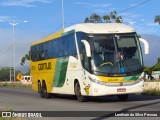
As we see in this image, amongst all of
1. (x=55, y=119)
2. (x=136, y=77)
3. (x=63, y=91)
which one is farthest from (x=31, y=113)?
(x=63, y=91)

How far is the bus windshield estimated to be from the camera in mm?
19500

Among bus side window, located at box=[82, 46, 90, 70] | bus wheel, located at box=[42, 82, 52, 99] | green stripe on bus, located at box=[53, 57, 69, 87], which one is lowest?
bus wheel, located at box=[42, 82, 52, 99]

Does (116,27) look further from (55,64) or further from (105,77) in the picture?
(55,64)

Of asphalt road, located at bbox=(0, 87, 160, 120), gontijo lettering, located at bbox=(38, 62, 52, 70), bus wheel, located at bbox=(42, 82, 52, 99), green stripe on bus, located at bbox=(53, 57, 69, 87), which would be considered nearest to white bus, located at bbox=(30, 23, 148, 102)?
asphalt road, located at bbox=(0, 87, 160, 120)

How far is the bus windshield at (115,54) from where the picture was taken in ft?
64.0

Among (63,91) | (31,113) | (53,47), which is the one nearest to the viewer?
(31,113)

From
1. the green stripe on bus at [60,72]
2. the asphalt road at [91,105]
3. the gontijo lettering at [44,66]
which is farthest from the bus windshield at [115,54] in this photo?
the gontijo lettering at [44,66]

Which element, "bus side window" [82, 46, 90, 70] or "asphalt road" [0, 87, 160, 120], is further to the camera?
"bus side window" [82, 46, 90, 70]

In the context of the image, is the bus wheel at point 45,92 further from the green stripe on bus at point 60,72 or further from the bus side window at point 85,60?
the bus side window at point 85,60

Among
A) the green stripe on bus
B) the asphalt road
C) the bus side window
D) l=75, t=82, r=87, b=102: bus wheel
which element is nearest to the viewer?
the asphalt road

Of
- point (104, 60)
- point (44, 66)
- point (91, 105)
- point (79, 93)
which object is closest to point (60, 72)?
point (79, 93)

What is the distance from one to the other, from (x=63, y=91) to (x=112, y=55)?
193 inches

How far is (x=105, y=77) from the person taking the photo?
762 inches

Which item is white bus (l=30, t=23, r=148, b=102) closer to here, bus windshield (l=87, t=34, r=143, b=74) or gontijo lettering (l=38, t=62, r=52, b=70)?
bus windshield (l=87, t=34, r=143, b=74)
